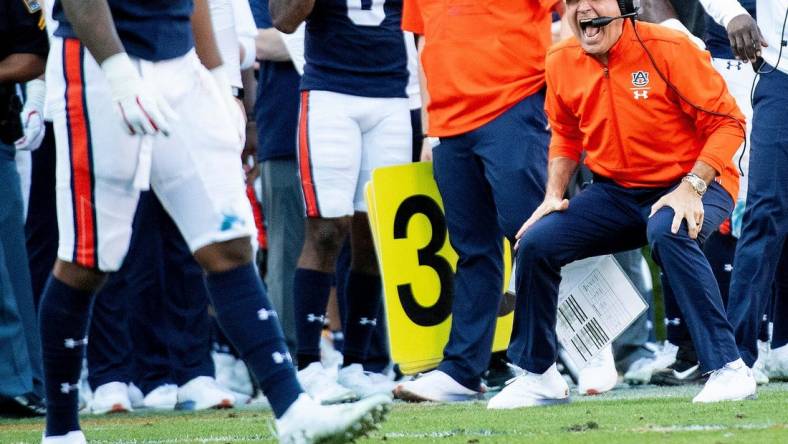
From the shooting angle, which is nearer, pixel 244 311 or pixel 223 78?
pixel 244 311

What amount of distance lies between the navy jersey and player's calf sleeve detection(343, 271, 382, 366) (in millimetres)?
843

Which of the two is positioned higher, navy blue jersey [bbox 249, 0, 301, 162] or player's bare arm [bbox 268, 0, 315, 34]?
player's bare arm [bbox 268, 0, 315, 34]

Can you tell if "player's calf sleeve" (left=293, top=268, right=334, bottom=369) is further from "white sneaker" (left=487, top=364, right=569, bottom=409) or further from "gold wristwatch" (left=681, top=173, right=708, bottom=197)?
"gold wristwatch" (left=681, top=173, right=708, bottom=197)

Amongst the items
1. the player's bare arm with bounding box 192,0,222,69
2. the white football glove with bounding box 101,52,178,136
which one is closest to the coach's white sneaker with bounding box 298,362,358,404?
the player's bare arm with bounding box 192,0,222,69

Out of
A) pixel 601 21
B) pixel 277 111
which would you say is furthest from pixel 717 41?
pixel 277 111

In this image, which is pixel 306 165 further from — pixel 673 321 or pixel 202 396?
pixel 673 321

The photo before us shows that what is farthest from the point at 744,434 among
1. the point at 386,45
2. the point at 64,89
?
the point at 386,45

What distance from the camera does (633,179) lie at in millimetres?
5641

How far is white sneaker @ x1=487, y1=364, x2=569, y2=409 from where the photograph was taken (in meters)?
5.59

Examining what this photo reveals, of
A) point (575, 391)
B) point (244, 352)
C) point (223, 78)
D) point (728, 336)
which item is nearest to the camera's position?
point (244, 352)

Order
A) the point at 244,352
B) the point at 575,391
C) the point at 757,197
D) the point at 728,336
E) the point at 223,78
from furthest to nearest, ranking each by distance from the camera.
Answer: the point at 575,391 < the point at 757,197 < the point at 728,336 < the point at 223,78 < the point at 244,352

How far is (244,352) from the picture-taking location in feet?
13.4

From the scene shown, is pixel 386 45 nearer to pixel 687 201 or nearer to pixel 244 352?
pixel 687 201

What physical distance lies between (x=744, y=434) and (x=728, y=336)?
1.14 metres
